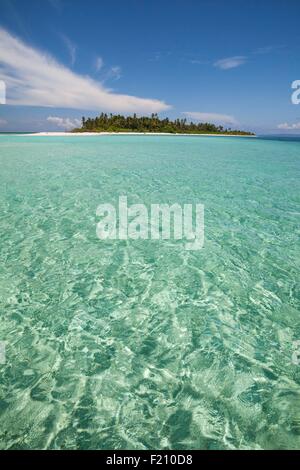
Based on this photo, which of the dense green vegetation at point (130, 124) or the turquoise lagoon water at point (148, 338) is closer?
the turquoise lagoon water at point (148, 338)

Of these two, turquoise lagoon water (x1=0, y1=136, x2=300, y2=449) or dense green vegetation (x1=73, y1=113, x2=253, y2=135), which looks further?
dense green vegetation (x1=73, y1=113, x2=253, y2=135)

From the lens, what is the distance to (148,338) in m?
4.38

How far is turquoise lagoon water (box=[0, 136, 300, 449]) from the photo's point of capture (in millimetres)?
3125

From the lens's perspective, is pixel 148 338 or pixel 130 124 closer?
pixel 148 338

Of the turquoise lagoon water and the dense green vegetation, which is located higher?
the dense green vegetation

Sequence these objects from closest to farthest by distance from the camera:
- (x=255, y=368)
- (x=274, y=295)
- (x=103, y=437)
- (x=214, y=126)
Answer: (x=103, y=437) → (x=255, y=368) → (x=274, y=295) → (x=214, y=126)

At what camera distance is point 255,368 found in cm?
385

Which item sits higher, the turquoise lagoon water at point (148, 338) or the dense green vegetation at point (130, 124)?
the dense green vegetation at point (130, 124)

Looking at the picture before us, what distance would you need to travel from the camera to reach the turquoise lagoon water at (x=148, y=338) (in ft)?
10.3

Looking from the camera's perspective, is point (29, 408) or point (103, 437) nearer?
point (103, 437)
